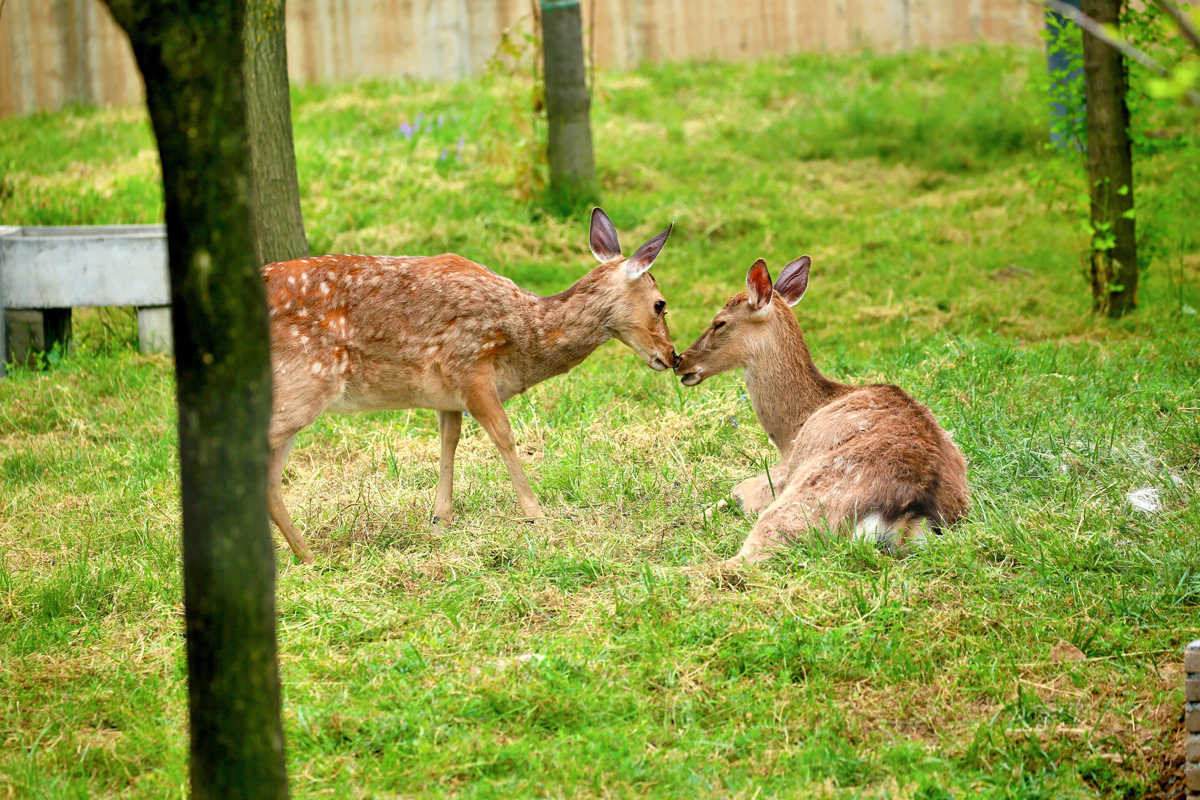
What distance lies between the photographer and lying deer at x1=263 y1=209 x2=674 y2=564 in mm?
5254

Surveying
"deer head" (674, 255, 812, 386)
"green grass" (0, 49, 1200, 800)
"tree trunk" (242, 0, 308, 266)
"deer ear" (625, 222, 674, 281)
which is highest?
"tree trunk" (242, 0, 308, 266)

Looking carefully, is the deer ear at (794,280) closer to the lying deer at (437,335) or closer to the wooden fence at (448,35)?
the lying deer at (437,335)

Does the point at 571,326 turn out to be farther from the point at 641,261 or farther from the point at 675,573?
the point at 675,573

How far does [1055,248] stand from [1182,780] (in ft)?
24.7

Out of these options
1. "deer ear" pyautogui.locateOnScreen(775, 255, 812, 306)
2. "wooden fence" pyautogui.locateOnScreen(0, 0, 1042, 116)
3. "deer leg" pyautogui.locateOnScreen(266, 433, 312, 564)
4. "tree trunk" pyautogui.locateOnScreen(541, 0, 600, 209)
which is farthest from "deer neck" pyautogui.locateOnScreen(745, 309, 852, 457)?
"wooden fence" pyautogui.locateOnScreen(0, 0, 1042, 116)

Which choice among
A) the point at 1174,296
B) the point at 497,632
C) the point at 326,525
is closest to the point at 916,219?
the point at 1174,296

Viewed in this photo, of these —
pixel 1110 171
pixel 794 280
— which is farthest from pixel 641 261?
pixel 1110 171

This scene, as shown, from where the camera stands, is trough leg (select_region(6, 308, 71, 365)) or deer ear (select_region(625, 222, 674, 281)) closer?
deer ear (select_region(625, 222, 674, 281))

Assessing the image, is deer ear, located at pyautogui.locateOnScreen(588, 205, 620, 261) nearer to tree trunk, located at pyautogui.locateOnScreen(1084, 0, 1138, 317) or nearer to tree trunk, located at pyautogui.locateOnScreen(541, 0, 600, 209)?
tree trunk, located at pyautogui.locateOnScreen(1084, 0, 1138, 317)

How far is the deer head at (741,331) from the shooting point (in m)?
5.77

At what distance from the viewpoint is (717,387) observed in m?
7.55

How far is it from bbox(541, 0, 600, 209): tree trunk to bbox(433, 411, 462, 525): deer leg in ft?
18.7

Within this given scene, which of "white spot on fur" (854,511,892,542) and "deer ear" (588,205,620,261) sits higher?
"deer ear" (588,205,620,261)

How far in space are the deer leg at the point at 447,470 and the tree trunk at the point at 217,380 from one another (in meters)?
2.76
